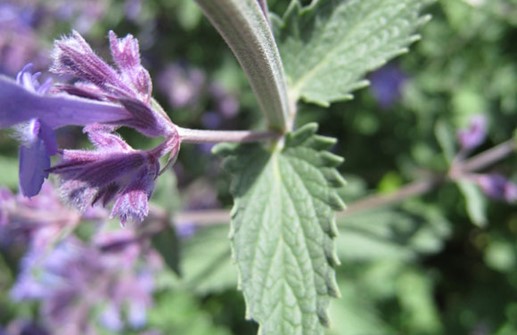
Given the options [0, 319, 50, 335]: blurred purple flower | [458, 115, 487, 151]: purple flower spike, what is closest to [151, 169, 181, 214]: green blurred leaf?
[458, 115, 487, 151]: purple flower spike

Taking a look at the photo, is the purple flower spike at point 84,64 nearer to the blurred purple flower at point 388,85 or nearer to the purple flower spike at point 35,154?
the purple flower spike at point 35,154

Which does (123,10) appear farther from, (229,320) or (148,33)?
(229,320)

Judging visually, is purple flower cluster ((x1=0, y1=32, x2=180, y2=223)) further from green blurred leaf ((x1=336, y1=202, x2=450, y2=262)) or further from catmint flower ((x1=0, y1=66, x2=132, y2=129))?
green blurred leaf ((x1=336, y1=202, x2=450, y2=262))

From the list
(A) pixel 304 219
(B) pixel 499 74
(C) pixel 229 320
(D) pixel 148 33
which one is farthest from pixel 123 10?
(A) pixel 304 219

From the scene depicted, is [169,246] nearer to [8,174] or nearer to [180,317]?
[180,317]

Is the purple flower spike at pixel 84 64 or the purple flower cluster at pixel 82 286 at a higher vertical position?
the purple flower spike at pixel 84 64

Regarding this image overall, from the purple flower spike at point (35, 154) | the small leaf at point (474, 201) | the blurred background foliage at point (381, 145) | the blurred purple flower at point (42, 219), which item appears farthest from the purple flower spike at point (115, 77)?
the blurred background foliage at point (381, 145)

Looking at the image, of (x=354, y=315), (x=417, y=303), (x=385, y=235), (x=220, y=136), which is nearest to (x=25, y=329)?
(x=354, y=315)
